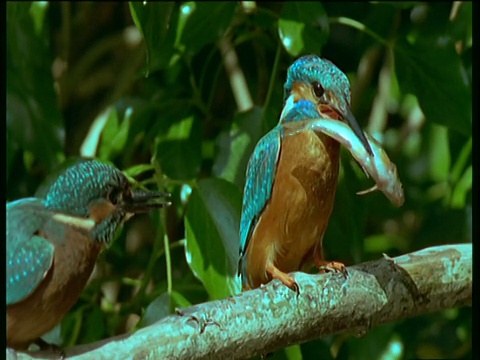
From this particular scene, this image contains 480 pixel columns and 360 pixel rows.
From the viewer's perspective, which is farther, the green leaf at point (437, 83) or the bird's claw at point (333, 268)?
the green leaf at point (437, 83)

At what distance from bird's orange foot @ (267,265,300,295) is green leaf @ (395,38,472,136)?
0.46 meters

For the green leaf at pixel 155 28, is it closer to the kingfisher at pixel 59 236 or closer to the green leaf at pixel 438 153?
the kingfisher at pixel 59 236

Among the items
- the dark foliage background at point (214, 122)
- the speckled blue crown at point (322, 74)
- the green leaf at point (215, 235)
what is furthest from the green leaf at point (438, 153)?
the speckled blue crown at point (322, 74)

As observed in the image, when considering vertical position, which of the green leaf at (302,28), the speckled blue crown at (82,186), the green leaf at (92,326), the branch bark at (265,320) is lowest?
the green leaf at (92,326)

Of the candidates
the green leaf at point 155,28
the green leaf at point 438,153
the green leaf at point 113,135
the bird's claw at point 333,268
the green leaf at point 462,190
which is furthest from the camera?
the green leaf at point 438,153

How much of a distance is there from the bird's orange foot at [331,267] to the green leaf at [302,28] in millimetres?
254

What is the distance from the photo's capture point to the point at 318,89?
0.71 metres

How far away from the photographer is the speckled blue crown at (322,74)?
2.29 feet

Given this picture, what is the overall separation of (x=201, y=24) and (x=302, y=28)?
163mm

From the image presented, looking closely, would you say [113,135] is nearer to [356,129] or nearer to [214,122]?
[214,122]

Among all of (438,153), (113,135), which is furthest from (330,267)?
(438,153)

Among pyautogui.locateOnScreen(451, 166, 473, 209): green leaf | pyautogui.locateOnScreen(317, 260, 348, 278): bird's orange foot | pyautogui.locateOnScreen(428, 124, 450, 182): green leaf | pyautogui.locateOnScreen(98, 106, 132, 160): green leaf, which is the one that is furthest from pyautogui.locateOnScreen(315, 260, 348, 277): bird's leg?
pyautogui.locateOnScreen(428, 124, 450, 182): green leaf
